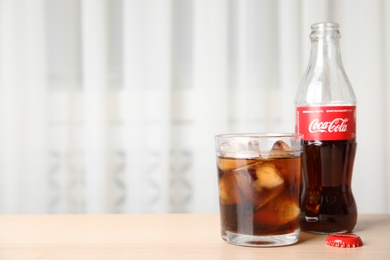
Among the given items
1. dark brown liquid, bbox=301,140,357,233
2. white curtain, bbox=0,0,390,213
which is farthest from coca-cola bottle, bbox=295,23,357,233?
white curtain, bbox=0,0,390,213

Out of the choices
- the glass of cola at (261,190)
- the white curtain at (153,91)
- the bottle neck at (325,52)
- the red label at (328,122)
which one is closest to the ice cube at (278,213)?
the glass of cola at (261,190)

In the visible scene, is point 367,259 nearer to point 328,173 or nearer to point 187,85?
point 328,173

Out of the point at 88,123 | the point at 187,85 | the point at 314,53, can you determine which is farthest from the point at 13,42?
the point at 314,53

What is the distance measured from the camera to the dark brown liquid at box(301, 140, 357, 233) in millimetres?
917

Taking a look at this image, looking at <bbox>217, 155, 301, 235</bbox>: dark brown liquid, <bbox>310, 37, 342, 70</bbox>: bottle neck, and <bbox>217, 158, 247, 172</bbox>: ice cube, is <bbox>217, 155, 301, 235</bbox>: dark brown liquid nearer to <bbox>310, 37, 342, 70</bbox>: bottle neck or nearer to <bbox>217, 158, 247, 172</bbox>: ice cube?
<bbox>217, 158, 247, 172</bbox>: ice cube

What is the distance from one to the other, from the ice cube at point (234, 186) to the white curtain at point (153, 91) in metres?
1.20

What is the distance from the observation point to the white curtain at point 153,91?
6.60 feet

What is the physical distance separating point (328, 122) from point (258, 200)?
0.57ft

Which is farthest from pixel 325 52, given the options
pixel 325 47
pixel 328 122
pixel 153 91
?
pixel 153 91

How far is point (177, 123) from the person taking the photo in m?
2.05

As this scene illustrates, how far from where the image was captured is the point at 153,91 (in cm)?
202

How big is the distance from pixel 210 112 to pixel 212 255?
130 centimetres

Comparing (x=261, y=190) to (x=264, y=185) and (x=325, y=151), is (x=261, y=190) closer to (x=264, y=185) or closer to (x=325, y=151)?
(x=264, y=185)

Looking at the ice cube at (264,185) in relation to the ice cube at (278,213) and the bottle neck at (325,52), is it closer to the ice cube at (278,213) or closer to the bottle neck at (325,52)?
the ice cube at (278,213)
